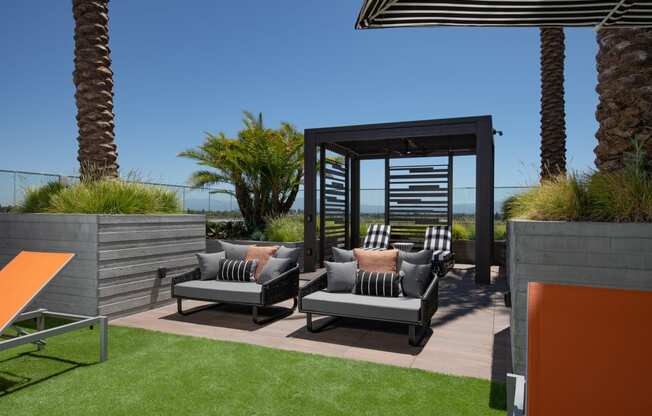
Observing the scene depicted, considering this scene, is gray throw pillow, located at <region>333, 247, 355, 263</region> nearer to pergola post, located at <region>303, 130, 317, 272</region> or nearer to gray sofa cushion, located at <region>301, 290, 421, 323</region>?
gray sofa cushion, located at <region>301, 290, 421, 323</region>

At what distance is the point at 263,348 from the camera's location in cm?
443

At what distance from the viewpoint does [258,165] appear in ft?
41.0

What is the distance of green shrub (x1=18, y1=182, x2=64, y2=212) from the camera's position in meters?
6.44

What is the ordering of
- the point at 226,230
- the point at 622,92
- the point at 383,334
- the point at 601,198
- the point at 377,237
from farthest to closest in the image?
the point at 226,230, the point at 377,237, the point at 383,334, the point at 622,92, the point at 601,198

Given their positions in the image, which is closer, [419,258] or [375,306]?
[375,306]

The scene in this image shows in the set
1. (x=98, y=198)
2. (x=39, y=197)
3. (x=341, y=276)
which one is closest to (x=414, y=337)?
(x=341, y=276)

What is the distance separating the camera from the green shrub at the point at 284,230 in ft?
33.7

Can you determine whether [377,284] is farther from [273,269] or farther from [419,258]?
[273,269]

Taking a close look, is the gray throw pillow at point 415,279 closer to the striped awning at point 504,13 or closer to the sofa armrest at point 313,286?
the sofa armrest at point 313,286

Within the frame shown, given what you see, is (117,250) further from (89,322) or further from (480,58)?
(480,58)

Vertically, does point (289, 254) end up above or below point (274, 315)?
above

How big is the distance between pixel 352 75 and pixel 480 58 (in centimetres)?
397

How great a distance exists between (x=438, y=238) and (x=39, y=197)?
8035mm

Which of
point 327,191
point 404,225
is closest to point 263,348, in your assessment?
point 327,191
